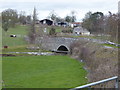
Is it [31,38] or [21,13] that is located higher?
[21,13]

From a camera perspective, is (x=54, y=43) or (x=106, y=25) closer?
(x=106, y=25)

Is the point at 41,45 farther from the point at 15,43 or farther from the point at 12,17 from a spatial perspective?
the point at 12,17

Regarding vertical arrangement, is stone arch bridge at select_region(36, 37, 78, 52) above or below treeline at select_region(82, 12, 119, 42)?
below

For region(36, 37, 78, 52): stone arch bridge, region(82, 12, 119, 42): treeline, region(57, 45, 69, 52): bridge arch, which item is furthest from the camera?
region(36, 37, 78, 52): stone arch bridge

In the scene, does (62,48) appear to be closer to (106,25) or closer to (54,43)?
(54,43)

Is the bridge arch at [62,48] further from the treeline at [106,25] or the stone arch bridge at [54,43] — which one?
the treeline at [106,25]

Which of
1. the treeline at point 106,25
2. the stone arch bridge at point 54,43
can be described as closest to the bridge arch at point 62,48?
the stone arch bridge at point 54,43

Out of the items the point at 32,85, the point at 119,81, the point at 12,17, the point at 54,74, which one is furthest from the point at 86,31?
the point at 119,81

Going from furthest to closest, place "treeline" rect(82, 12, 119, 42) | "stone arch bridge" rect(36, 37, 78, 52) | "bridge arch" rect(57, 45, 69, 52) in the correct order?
"stone arch bridge" rect(36, 37, 78, 52), "bridge arch" rect(57, 45, 69, 52), "treeline" rect(82, 12, 119, 42)

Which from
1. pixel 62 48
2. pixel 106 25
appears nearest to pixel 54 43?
pixel 62 48

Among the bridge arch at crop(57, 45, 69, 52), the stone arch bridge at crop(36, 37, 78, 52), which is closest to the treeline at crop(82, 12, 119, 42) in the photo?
the bridge arch at crop(57, 45, 69, 52)

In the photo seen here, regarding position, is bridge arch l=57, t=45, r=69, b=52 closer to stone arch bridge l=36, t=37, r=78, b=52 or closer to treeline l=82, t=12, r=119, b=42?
stone arch bridge l=36, t=37, r=78, b=52

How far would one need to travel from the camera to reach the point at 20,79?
1644 centimetres

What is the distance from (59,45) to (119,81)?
1393 inches
